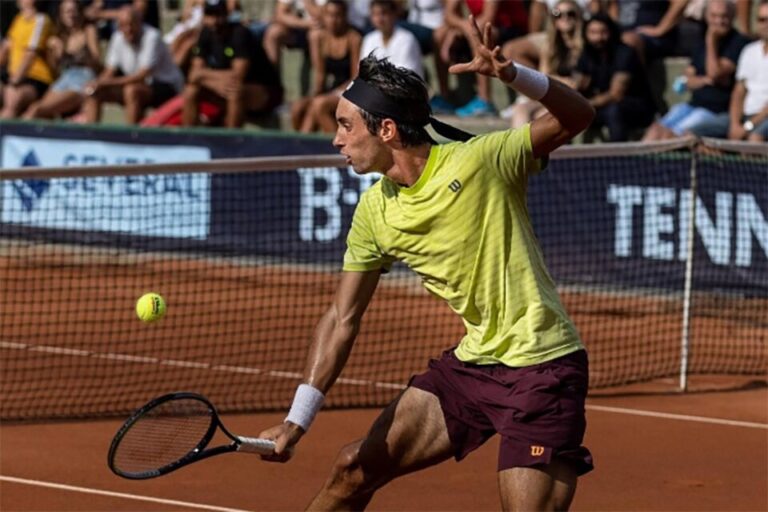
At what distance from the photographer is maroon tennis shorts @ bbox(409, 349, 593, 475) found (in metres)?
5.00

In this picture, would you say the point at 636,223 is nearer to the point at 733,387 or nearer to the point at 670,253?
the point at 670,253

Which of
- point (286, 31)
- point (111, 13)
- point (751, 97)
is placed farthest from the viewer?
point (111, 13)

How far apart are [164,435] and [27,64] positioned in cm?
1405

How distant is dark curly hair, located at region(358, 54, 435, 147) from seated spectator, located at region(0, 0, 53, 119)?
1361 cm

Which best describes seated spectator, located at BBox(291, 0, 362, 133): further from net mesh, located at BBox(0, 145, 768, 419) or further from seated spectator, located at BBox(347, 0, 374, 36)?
net mesh, located at BBox(0, 145, 768, 419)

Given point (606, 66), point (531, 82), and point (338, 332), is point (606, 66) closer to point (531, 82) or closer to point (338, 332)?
point (338, 332)

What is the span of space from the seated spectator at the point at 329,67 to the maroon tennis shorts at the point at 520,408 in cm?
1027

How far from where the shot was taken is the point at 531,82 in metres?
4.97

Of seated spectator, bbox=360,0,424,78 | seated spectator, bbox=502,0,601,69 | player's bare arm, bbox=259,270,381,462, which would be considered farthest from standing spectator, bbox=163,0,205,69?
player's bare arm, bbox=259,270,381,462

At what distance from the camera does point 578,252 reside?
13781 millimetres

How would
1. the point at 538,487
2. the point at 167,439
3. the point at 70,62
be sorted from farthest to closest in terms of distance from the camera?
the point at 70,62 → the point at 167,439 → the point at 538,487

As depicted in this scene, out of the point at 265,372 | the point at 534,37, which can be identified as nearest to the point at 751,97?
the point at 534,37

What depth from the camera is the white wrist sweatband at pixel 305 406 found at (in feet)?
16.8

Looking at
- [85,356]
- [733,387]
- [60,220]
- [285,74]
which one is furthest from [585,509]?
[285,74]
